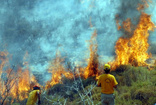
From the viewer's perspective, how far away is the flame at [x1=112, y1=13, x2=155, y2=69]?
18734mm

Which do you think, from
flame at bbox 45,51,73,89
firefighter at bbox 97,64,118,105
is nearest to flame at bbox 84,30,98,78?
flame at bbox 45,51,73,89

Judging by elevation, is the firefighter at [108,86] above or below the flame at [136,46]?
below

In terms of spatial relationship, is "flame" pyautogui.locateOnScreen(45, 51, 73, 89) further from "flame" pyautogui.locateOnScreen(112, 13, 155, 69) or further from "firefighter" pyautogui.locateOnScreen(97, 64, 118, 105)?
"firefighter" pyautogui.locateOnScreen(97, 64, 118, 105)

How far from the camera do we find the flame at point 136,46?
18.7m

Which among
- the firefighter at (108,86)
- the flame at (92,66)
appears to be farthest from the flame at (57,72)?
the firefighter at (108,86)

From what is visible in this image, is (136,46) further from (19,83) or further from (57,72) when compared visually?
(19,83)

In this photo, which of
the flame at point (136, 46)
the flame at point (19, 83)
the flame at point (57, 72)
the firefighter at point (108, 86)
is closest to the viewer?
the firefighter at point (108, 86)

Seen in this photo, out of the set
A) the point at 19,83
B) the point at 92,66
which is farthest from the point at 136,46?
the point at 19,83

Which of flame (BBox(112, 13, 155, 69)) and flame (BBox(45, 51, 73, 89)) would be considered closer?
flame (BBox(112, 13, 155, 69))

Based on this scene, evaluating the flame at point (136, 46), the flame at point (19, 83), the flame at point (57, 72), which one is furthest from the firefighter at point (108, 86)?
the flame at point (19, 83)

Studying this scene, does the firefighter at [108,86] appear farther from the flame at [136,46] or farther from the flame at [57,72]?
the flame at [57,72]

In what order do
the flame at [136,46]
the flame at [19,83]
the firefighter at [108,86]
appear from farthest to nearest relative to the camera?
the flame at [19,83], the flame at [136,46], the firefighter at [108,86]

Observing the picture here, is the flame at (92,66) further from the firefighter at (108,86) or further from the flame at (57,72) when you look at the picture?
the firefighter at (108,86)

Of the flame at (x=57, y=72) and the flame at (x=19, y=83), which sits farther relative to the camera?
the flame at (x=57, y=72)
